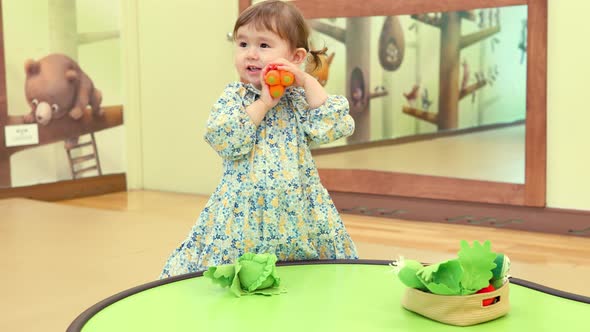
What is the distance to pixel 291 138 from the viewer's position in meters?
1.53

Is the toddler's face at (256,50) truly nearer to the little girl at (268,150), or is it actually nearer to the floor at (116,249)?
the little girl at (268,150)

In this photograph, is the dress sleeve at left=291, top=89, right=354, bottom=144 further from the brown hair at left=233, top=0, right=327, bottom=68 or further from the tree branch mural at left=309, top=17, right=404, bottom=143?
the tree branch mural at left=309, top=17, right=404, bottom=143

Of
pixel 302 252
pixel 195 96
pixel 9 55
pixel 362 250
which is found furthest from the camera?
pixel 195 96

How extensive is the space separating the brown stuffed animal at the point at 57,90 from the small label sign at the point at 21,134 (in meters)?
0.03

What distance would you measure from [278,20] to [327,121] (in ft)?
0.69

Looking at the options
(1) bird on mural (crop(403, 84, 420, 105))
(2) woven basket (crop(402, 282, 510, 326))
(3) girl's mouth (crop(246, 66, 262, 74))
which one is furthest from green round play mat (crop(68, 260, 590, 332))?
(1) bird on mural (crop(403, 84, 420, 105))

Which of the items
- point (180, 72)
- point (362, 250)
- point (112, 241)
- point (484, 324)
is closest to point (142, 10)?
point (180, 72)

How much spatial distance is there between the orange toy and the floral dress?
70 millimetres

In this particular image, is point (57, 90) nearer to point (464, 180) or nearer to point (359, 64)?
point (359, 64)

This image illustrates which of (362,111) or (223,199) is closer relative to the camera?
(223,199)

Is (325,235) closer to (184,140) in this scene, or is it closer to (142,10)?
(184,140)

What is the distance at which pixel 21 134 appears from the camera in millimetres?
3416

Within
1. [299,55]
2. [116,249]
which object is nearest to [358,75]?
[116,249]

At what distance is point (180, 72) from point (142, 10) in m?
0.37
